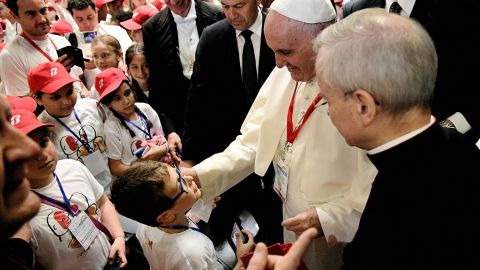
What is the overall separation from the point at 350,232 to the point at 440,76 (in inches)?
41.1

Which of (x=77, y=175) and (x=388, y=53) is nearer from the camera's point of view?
(x=388, y=53)

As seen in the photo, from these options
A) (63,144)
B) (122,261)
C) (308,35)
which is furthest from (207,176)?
(63,144)

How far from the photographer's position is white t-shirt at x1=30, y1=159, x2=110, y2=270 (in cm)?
201

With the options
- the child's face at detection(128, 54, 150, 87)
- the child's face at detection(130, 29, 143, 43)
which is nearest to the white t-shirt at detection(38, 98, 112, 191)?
the child's face at detection(128, 54, 150, 87)

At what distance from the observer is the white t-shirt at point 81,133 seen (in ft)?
9.07

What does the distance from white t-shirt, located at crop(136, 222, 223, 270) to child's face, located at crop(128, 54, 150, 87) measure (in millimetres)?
2341

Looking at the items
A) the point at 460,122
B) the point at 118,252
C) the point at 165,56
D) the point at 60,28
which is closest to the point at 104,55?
the point at 165,56

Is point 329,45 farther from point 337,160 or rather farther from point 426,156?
point 337,160

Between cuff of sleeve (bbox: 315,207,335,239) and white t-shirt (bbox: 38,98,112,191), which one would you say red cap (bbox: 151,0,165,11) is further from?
cuff of sleeve (bbox: 315,207,335,239)

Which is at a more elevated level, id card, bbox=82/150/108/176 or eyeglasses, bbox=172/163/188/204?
eyeglasses, bbox=172/163/188/204

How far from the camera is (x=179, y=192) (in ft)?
6.55

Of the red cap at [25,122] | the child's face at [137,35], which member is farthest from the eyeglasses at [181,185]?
the child's face at [137,35]

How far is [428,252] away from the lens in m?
1.15

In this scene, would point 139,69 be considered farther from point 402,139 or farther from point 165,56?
point 402,139
